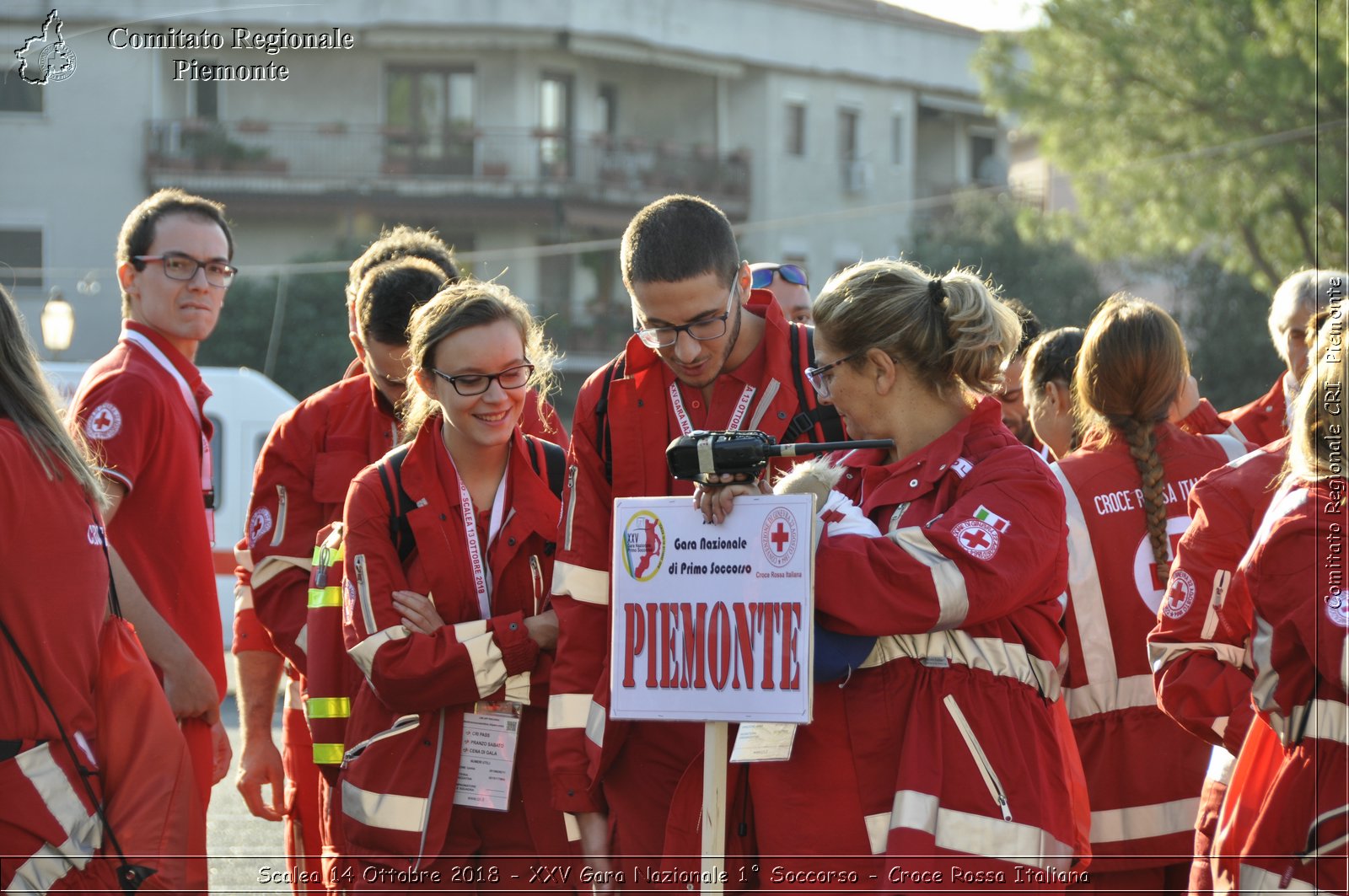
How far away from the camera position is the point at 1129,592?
5.10 metres

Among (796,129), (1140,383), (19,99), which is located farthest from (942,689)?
(796,129)

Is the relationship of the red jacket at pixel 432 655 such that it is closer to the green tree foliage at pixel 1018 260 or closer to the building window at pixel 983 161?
the green tree foliage at pixel 1018 260

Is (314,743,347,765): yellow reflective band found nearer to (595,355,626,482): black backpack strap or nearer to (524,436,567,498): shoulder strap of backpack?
(524,436,567,498): shoulder strap of backpack

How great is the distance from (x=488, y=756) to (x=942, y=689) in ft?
5.00

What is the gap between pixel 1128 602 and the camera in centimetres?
509

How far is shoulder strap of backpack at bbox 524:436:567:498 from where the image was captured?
4.80m

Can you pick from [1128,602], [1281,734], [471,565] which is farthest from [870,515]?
[1128,602]

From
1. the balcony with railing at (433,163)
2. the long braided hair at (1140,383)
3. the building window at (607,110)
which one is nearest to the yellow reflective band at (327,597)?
the long braided hair at (1140,383)

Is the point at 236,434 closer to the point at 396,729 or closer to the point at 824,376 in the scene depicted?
the point at 396,729

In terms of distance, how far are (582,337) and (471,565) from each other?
107 ft

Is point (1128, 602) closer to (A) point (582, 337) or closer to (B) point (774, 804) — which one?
(B) point (774, 804)

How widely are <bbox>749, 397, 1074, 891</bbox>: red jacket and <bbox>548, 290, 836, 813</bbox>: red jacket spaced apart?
0.65m

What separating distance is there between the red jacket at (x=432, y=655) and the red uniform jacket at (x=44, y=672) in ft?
2.67

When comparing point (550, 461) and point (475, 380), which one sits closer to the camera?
point (475, 380)
